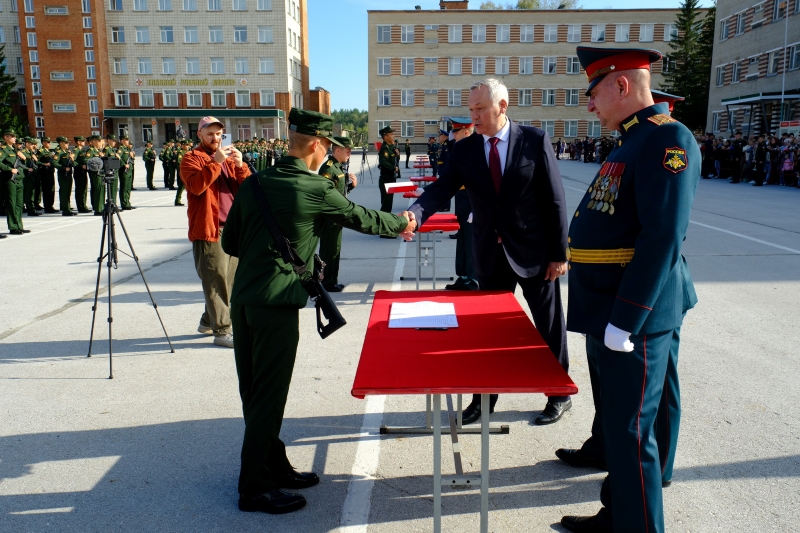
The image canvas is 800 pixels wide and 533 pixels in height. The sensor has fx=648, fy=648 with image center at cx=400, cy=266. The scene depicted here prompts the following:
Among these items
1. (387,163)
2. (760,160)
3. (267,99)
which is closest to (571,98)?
(267,99)

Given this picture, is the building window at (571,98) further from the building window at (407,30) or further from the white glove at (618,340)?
the white glove at (618,340)

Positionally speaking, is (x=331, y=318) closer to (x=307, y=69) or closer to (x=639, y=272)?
(x=639, y=272)

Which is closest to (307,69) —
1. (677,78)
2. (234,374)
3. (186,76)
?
(186,76)

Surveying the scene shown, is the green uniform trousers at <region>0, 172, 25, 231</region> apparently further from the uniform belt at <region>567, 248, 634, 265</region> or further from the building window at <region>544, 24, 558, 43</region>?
the building window at <region>544, 24, 558, 43</region>

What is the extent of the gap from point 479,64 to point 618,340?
7379cm

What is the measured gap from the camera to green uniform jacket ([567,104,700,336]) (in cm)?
246

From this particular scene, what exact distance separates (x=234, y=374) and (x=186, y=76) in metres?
73.5

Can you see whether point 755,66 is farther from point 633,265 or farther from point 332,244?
point 633,265

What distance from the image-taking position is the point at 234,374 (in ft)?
17.8

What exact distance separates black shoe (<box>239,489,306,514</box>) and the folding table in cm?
83

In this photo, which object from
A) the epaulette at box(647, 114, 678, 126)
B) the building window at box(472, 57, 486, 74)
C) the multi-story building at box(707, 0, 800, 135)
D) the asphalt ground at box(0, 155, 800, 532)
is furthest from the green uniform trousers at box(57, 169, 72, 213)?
the building window at box(472, 57, 486, 74)

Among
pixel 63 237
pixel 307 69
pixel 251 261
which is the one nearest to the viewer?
pixel 251 261

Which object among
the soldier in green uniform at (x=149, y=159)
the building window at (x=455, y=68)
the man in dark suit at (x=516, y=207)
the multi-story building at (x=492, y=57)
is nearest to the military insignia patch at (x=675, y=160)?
the man in dark suit at (x=516, y=207)

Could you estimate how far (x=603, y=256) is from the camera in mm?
2768
